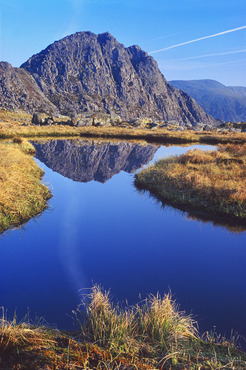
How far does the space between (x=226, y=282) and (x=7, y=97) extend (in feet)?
706

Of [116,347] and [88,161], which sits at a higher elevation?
[88,161]

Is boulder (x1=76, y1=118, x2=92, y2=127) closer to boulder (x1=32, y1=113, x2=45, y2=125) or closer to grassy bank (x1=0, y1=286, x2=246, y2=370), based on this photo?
boulder (x1=32, y1=113, x2=45, y2=125)

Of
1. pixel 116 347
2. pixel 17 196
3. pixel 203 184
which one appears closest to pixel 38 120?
pixel 17 196

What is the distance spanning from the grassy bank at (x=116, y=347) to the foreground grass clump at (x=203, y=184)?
9135 millimetres

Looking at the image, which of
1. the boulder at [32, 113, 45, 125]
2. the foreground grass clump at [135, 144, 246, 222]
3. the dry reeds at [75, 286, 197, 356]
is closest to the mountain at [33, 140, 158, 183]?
the foreground grass clump at [135, 144, 246, 222]

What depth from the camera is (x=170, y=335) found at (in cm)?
471

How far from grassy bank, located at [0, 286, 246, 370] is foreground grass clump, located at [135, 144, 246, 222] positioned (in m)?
9.14

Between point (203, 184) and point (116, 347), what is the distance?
1292 centimetres

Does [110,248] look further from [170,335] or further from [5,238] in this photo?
[170,335]

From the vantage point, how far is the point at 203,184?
15.6 m

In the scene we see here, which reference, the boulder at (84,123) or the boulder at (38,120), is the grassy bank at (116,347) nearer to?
the boulder at (84,123)

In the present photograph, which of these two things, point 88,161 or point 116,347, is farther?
point 88,161

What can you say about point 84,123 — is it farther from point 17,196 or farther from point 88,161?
point 17,196

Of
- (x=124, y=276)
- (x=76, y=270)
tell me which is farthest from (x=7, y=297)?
(x=124, y=276)
